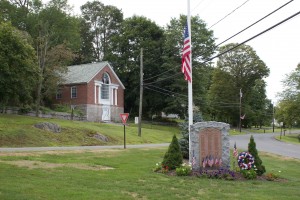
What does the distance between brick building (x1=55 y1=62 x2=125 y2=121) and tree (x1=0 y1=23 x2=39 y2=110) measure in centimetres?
1589

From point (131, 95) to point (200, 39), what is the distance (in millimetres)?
15134

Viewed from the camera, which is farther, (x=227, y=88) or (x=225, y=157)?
(x=227, y=88)

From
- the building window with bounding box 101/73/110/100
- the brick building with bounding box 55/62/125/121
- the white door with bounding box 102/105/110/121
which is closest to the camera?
the brick building with bounding box 55/62/125/121

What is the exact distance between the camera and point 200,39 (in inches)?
2370

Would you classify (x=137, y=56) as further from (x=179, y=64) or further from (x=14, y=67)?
(x=14, y=67)

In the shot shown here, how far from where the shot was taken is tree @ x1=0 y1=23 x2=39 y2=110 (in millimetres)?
34125

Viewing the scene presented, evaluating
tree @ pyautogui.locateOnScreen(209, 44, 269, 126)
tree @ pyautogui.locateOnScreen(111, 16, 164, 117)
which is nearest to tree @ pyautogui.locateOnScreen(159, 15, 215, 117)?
tree @ pyautogui.locateOnScreen(111, 16, 164, 117)

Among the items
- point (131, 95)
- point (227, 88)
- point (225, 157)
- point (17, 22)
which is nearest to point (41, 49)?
point (17, 22)

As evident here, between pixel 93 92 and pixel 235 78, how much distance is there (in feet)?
137

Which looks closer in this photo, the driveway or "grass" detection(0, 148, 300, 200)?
"grass" detection(0, 148, 300, 200)

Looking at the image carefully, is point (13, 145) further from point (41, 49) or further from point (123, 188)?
point (41, 49)

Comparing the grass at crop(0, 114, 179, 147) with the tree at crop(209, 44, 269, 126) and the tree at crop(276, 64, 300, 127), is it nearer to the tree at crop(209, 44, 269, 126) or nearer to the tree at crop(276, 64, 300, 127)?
the tree at crop(276, 64, 300, 127)

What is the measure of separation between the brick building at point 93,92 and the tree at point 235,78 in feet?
107

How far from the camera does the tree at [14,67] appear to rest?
34.1 meters
